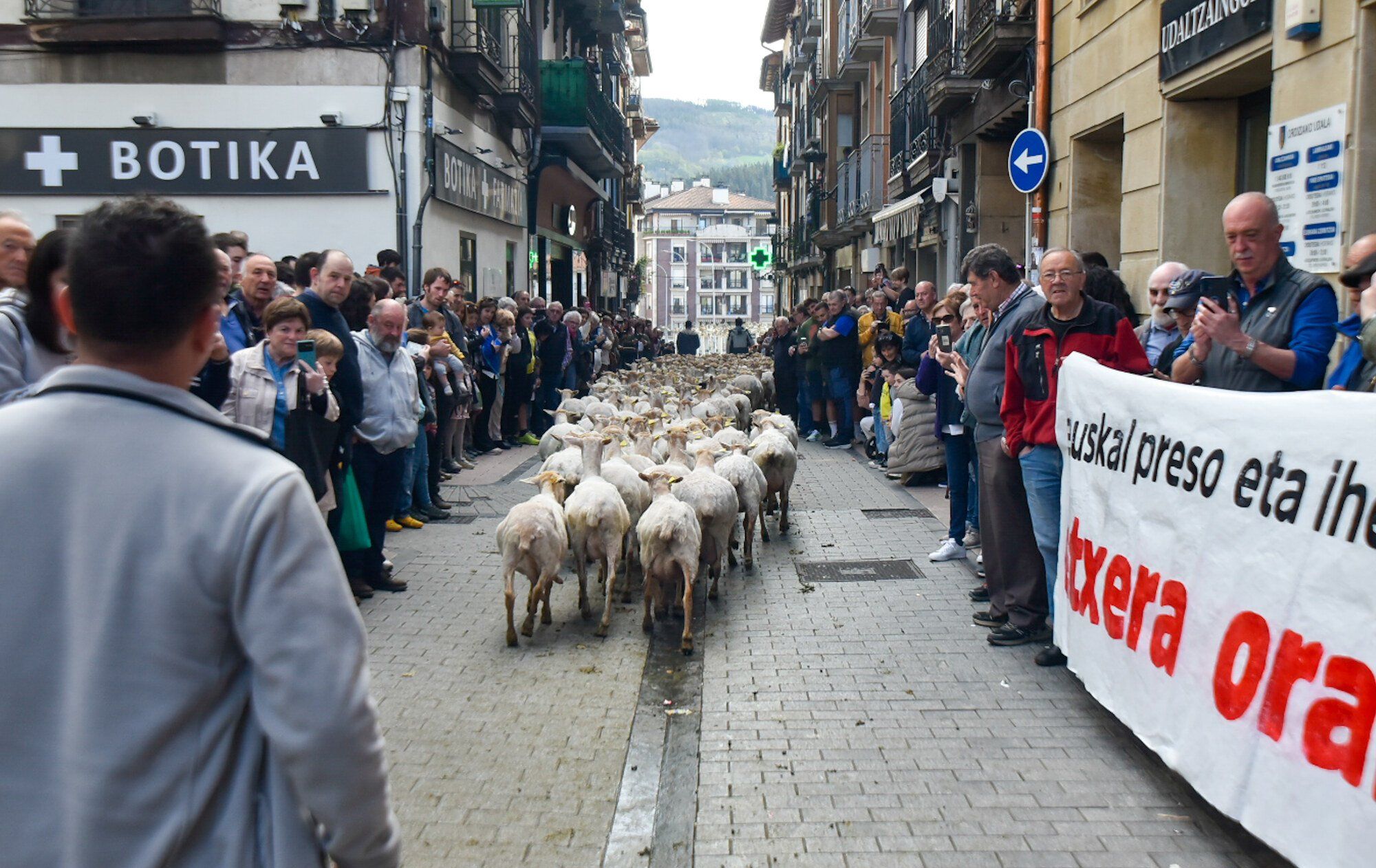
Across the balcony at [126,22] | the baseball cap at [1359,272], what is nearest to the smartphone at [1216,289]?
the baseball cap at [1359,272]

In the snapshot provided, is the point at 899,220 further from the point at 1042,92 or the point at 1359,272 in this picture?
the point at 1359,272

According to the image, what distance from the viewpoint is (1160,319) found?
25.0 ft

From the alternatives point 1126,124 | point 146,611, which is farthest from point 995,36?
point 146,611

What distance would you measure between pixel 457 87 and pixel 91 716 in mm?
18599

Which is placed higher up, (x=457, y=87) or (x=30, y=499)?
(x=457, y=87)

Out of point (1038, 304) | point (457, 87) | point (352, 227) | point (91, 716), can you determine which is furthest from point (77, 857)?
point (457, 87)

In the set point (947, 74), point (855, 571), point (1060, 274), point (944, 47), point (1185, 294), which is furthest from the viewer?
point (944, 47)

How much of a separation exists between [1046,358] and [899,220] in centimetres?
1808

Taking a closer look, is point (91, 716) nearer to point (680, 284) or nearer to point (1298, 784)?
point (1298, 784)

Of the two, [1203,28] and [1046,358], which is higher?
[1203,28]

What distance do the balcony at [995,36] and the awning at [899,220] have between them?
4582 mm

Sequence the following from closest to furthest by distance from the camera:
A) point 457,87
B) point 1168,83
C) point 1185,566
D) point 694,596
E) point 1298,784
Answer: point 1298,784 < point 1185,566 < point 694,596 < point 1168,83 < point 457,87

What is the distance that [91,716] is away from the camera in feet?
6.06

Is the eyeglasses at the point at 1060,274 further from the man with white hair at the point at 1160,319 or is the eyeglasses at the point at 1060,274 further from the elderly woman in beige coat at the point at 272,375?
the elderly woman in beige coat at the point at 272,375
